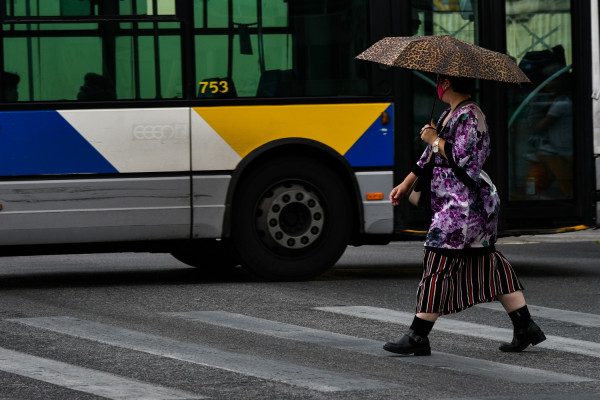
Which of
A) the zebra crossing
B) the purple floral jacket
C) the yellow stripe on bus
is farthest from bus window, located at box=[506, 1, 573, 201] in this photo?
the purple floral jacket

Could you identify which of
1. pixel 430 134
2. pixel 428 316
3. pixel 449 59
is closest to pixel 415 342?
pixel 428 316

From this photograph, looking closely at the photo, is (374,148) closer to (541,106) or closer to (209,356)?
(541,106)

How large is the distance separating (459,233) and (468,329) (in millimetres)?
1280

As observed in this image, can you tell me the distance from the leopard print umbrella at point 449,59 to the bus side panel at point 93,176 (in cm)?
338

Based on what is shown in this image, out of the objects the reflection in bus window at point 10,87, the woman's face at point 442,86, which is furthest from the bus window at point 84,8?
the woman's face at point 442,86

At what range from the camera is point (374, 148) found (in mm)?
10875

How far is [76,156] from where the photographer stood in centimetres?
1032

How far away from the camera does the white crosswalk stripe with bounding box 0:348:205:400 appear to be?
5961 millimetres

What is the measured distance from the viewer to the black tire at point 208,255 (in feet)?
38.8

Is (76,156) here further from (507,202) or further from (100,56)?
(507,202)

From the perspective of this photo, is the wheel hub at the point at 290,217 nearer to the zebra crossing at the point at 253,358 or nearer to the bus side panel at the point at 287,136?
the bus side panel at the point at 287,136

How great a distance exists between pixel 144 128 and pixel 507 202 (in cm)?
317

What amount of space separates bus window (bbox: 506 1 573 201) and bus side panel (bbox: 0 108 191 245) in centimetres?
290

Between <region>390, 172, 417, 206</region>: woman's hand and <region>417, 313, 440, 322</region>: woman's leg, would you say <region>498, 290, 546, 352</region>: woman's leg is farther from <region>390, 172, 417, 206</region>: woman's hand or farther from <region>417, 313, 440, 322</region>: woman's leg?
<region>390, 172, 417, 206</region>: woman's hand
